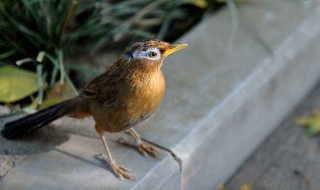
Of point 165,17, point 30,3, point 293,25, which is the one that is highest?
point 30,3

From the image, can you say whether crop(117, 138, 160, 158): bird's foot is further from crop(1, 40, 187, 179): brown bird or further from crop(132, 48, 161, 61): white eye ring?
crop(132, 48, 161, 61): white eye ring

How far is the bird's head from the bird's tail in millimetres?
733

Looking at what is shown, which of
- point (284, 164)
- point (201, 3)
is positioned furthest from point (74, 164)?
point (201, 3)

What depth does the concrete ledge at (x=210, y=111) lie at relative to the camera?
3.66m

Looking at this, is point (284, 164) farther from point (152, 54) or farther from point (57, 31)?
point (57, 31)

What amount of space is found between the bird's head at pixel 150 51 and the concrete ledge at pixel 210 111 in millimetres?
688

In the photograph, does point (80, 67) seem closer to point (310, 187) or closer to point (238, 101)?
point (238, 101)

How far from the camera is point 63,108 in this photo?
153 inches

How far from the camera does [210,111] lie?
4.21m

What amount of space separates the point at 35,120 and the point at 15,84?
468 millimetres

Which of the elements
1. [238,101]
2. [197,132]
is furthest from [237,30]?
[197,132]

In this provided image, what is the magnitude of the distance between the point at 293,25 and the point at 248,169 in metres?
1.36

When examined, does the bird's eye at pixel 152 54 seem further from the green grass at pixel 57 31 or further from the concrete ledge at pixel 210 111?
the green grass at pixel 57 31

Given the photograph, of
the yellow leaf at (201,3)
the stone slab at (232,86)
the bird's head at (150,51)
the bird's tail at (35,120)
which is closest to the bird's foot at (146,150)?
the stone slab at (232,86)
